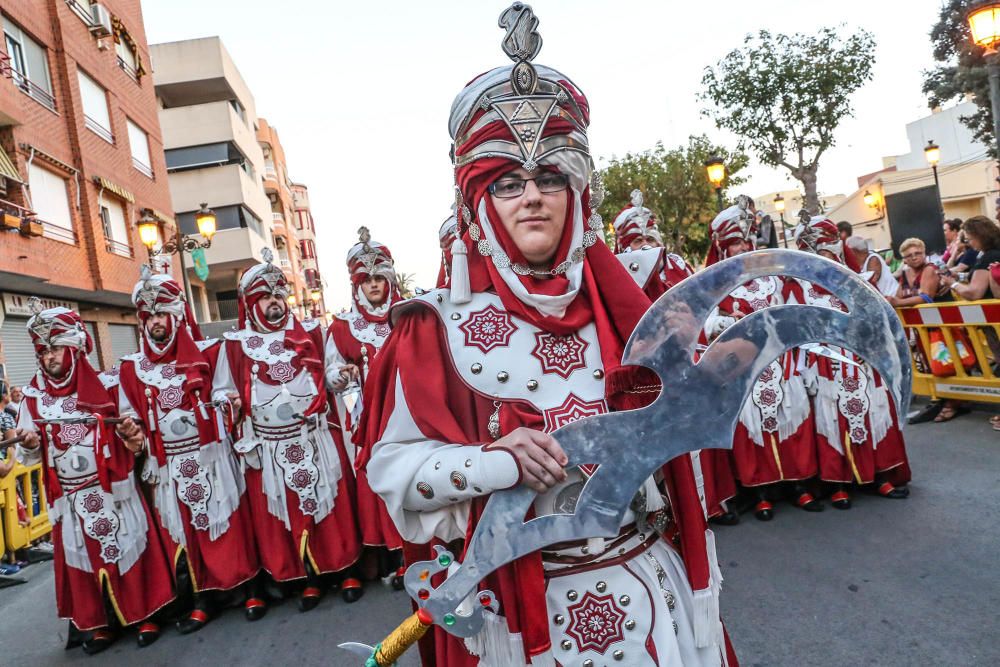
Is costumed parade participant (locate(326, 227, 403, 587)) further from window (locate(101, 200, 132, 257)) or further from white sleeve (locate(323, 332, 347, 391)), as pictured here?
window (locate(101, 200, 132, 257))

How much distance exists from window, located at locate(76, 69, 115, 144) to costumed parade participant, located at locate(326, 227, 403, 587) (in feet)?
46.8

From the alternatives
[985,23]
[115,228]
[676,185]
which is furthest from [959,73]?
[115,228]

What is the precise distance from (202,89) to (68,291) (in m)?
18.2

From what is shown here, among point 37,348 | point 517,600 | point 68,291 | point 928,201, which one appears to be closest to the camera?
point 517,600

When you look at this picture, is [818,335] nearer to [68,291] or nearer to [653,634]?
[653,634]

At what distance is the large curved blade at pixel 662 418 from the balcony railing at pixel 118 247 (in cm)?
1716

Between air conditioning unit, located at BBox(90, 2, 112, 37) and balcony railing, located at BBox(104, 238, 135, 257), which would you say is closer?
balcony railing, located at BBox(104, 238, 135, 257)

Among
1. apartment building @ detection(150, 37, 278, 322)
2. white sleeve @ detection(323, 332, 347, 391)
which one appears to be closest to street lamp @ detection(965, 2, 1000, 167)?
white sleeve @ detection(323, 332, 347, 391)

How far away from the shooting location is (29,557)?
22.1 ft

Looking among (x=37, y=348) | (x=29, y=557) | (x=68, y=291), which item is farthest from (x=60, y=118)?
(x=37, y=348)

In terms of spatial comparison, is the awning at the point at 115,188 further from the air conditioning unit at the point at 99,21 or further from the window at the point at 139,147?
the air conditioning unit at the point at 99,21

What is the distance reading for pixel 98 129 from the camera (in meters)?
16.3

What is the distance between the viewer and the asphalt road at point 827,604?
3070mm

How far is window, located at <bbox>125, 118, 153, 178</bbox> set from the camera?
1859 centimetres
